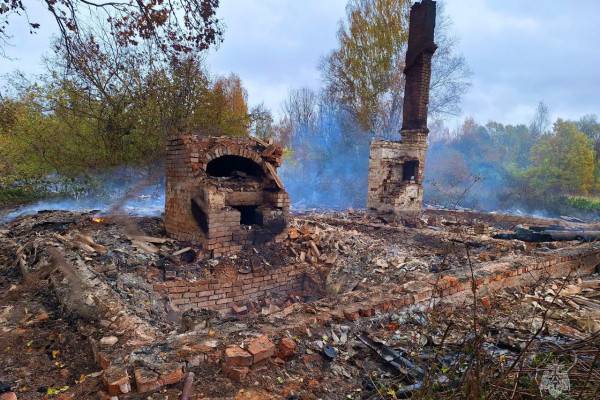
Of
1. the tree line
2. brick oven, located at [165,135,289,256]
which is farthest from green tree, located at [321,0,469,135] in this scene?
brick oven, located at [165,135,289,256]

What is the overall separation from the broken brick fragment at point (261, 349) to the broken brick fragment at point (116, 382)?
0.82 meters

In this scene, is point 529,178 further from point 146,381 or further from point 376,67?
point 146,381

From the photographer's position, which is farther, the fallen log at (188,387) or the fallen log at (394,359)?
the fallen log at (394,359)

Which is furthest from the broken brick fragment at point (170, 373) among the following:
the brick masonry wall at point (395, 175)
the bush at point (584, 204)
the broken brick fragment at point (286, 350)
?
the bush at point (584, 204)

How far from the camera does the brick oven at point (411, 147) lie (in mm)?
11211

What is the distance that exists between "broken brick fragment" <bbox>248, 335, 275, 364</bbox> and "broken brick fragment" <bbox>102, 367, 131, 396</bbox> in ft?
2.68

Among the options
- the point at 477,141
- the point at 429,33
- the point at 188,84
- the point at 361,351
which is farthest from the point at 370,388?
the point at 477,141

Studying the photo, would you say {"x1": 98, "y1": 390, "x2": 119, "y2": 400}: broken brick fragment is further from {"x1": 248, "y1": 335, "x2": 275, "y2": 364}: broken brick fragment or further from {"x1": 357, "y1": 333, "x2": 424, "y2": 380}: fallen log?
{"x1": 357, "y1": 333, "x2": 424, "y2": 380}: fallen log

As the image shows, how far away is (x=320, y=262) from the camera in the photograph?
697 centimetres

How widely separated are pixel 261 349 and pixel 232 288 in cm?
359

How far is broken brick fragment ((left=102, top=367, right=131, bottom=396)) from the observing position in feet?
6.95

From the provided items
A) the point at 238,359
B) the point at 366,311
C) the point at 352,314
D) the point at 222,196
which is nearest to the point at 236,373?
the point at 238,359

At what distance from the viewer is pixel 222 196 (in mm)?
6402

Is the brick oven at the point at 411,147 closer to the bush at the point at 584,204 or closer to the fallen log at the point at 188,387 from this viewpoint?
the fallen log at the point at 188,387
